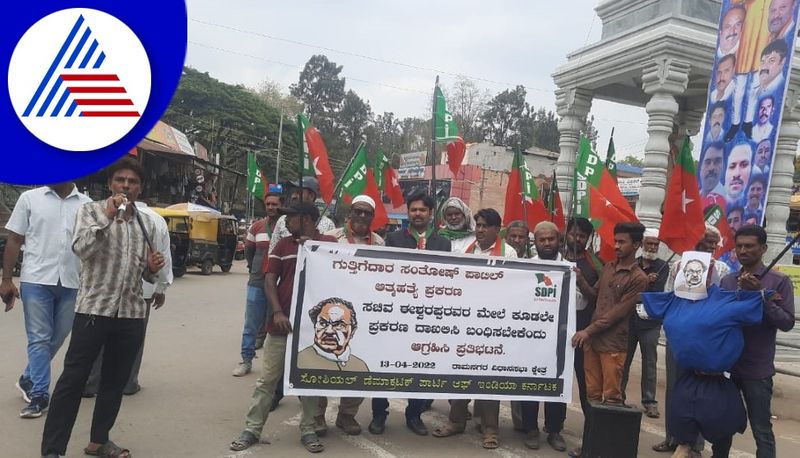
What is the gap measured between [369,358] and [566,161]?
860 cm

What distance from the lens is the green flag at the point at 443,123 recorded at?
6.13 meters

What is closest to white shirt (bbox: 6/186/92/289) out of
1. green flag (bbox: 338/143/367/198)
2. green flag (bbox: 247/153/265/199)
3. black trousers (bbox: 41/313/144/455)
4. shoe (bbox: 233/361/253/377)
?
black trousers (bbox: 41/313/144/455)

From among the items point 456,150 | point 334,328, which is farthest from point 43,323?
point 456,150

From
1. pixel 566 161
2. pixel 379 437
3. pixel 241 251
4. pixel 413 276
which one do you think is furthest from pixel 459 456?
pixel 241 251

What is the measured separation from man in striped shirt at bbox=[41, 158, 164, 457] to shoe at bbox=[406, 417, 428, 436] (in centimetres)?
200

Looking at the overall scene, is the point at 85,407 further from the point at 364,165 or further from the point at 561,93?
the point at 561,93

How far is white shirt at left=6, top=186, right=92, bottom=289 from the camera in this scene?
4465 millimetres

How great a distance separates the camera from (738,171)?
7.01m

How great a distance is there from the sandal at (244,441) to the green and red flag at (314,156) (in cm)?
180

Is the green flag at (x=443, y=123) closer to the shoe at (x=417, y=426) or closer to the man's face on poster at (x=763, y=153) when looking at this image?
the shoe at (x=417, y=426)

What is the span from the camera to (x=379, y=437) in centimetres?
455

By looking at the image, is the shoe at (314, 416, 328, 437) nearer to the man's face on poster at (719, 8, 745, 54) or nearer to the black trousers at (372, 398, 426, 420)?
the black trousers at (372, 398, 426, 420)

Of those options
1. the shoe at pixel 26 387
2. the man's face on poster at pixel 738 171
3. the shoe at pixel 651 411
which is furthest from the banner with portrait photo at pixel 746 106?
the shoe at pixel 26 387

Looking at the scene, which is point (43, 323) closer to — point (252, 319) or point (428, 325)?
point (252, 319)
